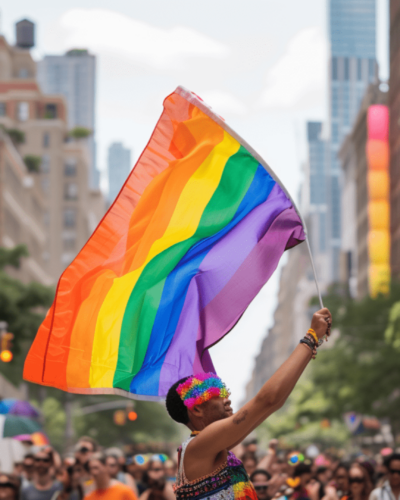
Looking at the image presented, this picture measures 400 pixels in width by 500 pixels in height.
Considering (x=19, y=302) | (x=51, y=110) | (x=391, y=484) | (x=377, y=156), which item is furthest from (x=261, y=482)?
(x=51, y=110)

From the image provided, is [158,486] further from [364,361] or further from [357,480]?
[364,361]

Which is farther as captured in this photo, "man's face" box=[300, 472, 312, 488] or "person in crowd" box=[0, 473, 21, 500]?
"man's face" box=[300, 472, 312, 488]

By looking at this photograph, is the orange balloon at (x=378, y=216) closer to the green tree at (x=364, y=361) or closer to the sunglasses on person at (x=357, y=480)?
the green tree at (x=364, y=361)

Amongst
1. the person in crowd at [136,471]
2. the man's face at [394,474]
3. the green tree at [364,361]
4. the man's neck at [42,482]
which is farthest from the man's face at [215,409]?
the green tree at [364,361]

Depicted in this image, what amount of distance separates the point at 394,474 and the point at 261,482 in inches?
62.5

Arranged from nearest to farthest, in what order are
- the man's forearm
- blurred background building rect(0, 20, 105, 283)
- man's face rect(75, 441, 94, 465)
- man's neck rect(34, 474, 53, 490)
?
the man's forearm
man's neck rect(34, 474, 53, 490)
man's face rect(75, 441, 94, 465)
blurred background building rect(0, 20, 105, 283)

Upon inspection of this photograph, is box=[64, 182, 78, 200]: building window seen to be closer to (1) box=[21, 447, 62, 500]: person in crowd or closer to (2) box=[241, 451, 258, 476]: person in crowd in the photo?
(2) box=[241, 451, 258, 476]: person in crowd

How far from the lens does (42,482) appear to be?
1066 cm

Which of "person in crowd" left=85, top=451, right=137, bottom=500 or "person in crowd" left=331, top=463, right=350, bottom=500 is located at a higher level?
"person in crowd" left=85, top=451, right=137, bottom=500

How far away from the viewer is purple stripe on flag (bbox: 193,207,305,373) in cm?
685

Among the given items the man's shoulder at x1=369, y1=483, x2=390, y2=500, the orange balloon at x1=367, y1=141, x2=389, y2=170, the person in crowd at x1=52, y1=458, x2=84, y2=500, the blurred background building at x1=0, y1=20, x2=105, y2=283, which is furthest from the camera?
the blurred background building at x1=0, y1=20, x2=105, y2=283

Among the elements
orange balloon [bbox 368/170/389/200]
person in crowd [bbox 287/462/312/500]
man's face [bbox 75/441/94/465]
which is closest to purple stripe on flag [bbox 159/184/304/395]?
person in crowd [bbox 287/462/312/500]

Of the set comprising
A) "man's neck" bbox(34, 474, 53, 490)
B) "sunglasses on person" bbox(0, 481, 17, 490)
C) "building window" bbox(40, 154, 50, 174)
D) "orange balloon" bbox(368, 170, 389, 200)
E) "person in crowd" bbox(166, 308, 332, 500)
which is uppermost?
"building window" bbox(40, 154, 50, 174)

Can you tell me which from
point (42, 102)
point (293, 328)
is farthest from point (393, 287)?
point (293, 328)
